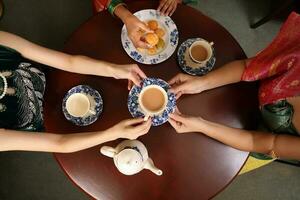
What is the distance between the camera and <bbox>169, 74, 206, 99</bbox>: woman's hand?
46.4 inches

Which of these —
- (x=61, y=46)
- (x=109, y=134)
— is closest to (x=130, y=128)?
(x=109, y=134)


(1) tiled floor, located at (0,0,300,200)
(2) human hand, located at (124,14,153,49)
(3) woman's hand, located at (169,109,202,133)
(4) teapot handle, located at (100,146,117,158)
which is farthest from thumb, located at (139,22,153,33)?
(1) tiled floor, located at (0,0,300,200)

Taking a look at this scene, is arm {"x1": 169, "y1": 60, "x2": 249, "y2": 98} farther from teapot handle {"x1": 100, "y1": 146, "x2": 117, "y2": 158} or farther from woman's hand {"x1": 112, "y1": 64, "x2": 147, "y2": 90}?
teapot handle {"x1": 100, "y1": 146, "x2": 117, "y2": 158}

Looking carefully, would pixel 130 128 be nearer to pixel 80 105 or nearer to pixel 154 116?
pixel 154 116

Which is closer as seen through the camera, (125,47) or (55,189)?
(125,47)

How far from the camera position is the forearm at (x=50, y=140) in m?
1.06

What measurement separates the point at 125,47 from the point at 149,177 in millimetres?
480

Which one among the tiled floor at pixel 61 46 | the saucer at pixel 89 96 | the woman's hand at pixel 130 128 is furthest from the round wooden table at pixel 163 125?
the tiled floor at pixel 61 46

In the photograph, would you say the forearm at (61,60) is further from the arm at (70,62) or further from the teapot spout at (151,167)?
the teapot spout at (151,167)

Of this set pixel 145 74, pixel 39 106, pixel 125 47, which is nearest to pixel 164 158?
pixel 145 74

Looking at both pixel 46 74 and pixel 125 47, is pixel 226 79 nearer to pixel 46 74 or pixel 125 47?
pixel 125 47

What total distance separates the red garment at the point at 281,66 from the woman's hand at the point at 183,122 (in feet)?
0.79

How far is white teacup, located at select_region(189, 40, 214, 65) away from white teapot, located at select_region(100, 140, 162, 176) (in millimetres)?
376

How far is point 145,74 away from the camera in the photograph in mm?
1227
